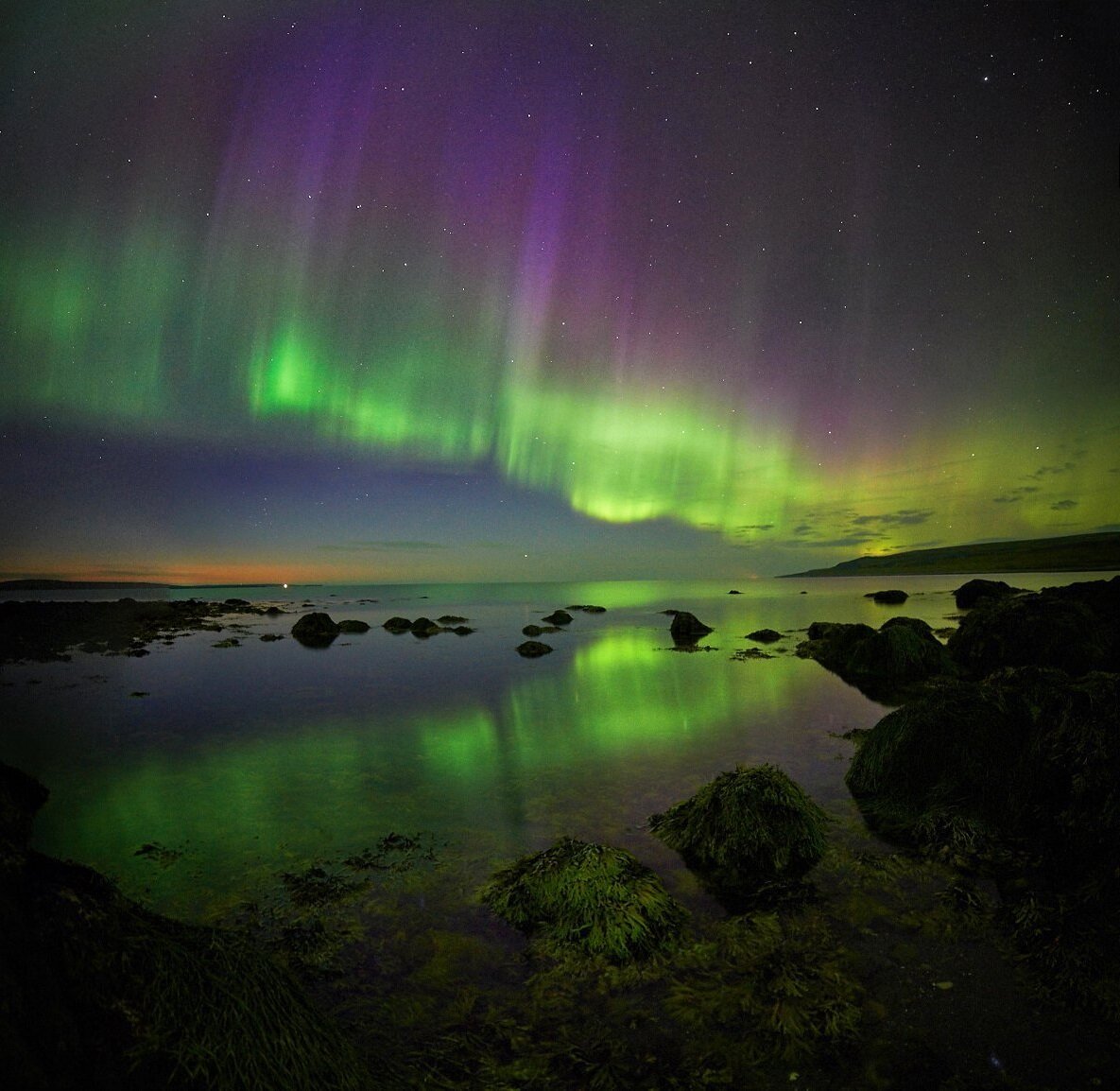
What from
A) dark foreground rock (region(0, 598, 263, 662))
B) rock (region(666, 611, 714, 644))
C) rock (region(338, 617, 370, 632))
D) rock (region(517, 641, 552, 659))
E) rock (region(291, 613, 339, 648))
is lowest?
dark foreground rock (region(0, 598, 263, 662))

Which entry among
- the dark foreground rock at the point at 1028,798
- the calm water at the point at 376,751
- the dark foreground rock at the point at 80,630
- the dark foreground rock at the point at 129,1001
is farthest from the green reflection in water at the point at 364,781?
the dark foreground rock at the point at 80,630

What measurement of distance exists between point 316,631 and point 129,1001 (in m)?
46.0

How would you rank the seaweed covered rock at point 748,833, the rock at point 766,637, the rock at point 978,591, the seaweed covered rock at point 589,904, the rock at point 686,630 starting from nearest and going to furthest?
the seaweed covered rock at point 589,904, the seaweed covered rock at point 748,833, the rock at point 766,637, the rock at point 686,630, the rock at point 978,591

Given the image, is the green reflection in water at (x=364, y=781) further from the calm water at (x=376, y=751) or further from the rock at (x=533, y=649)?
the rock at (x=533, y=649)

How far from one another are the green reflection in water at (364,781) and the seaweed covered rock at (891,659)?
150 inches

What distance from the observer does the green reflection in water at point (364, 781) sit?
864 centimetres

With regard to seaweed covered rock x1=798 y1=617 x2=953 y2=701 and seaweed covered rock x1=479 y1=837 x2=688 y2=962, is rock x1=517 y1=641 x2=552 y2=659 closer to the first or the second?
seaweed covered rock x1=798 y1=617 x2=953 y2=701

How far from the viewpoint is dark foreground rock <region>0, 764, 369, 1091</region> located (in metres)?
2.70

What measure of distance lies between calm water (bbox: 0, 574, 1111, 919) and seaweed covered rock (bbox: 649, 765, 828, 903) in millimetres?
595

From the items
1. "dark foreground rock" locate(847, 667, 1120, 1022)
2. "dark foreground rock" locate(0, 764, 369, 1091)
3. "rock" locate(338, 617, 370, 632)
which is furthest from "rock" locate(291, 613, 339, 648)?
"dark foreground rock" locate(0, 764, 369, 1091)

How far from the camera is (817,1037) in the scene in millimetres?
4465

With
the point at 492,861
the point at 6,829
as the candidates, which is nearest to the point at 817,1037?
the point at 492,861

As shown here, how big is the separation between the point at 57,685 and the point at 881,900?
98.6 ft

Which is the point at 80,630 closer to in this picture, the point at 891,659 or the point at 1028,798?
the point at 891,659
